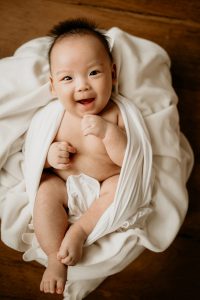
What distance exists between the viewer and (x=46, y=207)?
3.33 feet

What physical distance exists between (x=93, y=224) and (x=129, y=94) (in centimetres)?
40

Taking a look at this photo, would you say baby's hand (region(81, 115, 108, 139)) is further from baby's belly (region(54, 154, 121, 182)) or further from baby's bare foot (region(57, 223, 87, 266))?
baby's bare foot (region(57, 223, 87, 266))

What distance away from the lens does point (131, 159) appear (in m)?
1.03

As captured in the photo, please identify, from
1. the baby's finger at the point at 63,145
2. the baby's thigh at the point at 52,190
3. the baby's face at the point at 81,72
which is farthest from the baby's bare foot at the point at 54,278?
the baby's face at the point at 81,72

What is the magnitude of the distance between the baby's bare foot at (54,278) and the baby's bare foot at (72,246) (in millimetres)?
19

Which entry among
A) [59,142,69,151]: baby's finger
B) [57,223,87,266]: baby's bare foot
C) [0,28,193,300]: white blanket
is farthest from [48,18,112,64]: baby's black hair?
[57,223,87,266]: baby's bare foot

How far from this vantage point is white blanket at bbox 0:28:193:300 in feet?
3.47

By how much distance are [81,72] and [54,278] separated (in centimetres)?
54

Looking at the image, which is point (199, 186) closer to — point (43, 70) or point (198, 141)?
point (198, 141)

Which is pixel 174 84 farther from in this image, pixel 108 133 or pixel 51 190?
pixel 51 190

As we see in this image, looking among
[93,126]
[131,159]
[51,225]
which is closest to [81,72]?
[93,126]

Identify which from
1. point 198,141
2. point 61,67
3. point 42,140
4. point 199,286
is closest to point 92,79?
point 61,67

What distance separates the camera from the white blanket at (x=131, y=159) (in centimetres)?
106

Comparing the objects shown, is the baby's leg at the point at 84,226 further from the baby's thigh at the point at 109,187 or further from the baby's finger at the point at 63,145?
the baby's finger at the point at 63,145
